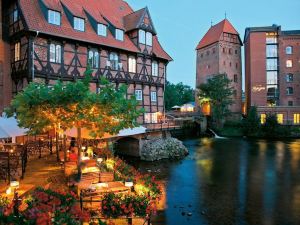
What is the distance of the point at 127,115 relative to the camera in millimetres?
11367

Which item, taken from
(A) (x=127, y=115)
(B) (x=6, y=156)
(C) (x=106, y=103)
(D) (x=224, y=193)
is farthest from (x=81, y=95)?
(D) (x=224, y=193)

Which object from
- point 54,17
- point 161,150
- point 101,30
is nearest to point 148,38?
point 101,30

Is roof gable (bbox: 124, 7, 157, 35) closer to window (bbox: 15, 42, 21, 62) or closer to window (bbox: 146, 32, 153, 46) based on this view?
window (bbox: 146, 32, 153, 46)

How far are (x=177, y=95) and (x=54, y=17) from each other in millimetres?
58892

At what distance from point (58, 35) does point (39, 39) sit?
57.5 inches

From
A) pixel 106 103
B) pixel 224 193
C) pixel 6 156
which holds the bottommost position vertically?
pixel 224 193

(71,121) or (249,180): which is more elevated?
(71,121)

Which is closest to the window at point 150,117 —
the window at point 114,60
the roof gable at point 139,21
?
the window at point 114,60

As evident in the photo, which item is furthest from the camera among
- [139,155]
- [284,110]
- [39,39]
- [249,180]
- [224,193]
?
[284,110]

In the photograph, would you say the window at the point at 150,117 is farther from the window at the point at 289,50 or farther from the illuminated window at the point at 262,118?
the window at the point at 289,50

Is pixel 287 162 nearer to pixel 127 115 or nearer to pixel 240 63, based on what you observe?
pixel 127 115

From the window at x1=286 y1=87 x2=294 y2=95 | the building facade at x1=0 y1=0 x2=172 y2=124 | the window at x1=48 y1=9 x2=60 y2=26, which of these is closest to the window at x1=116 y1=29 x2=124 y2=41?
the building facade at x1=0 y1=0 x2=172 y2=124

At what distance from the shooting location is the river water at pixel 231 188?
1270cm

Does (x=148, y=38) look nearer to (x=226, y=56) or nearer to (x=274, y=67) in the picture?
(x=226, y=56)
